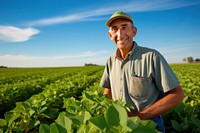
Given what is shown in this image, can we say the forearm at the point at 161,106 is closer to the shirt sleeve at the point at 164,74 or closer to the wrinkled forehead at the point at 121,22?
the shirt sleeve at the point at 164,74

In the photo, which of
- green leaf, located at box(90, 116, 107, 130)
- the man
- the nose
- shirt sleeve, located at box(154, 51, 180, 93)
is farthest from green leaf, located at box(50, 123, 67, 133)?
the nose

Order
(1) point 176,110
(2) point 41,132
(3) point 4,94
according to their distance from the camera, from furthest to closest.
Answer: (3) point 4,94 < (1) point 176,110 < (2) point 41,132

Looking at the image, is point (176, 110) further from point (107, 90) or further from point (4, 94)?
point (4, 94)

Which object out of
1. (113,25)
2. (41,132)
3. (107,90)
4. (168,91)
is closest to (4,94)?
(107,90)

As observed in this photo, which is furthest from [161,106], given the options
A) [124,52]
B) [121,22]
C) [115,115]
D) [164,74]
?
[115,115]

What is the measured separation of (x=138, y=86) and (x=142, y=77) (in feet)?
0.37

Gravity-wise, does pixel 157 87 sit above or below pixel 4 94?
above

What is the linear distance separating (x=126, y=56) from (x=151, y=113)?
738 millimetres

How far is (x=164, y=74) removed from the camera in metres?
2.29

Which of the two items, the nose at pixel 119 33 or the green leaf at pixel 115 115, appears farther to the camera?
the nose at pixel 119 33

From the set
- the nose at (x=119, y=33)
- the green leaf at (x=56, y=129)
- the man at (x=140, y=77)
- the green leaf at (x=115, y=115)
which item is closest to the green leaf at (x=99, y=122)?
the green leaf at (x=115, y=115)

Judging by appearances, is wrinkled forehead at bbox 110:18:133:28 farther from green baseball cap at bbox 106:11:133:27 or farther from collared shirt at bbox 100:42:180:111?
collared shirt at bbox 100:42:180:111

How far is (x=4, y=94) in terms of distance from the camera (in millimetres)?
7066

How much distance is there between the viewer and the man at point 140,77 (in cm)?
228
